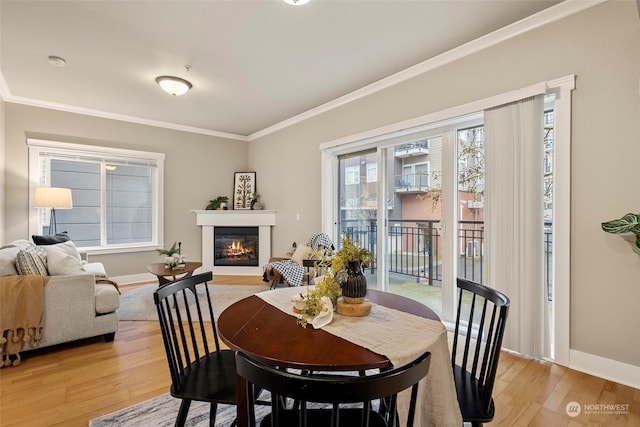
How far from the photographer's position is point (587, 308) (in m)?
2.30

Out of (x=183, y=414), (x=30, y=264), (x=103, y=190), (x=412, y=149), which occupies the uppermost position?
(x=412, y=149)

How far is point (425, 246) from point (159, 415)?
9.63 ft

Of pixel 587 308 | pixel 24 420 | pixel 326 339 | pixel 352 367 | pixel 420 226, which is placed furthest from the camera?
pixel 420 226

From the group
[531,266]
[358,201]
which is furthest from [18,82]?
[531,266]

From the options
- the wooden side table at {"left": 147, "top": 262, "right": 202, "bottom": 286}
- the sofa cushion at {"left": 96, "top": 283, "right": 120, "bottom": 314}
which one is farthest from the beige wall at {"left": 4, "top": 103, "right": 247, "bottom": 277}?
the sofa cushion at {"left": 96, "top": 283, "right": 120, "bottom": 314}

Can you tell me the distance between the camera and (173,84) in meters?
3.58

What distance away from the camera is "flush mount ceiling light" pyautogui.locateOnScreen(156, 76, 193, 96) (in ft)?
11.6

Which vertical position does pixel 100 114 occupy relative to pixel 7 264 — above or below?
above

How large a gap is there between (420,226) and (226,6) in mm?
2857

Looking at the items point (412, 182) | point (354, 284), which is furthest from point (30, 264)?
point (412, 182)

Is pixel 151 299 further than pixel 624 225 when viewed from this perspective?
Yes

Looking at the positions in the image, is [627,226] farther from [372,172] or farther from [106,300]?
[106,300]

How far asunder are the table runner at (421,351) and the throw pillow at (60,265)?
2663mm

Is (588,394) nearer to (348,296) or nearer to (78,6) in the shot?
(348,296)
